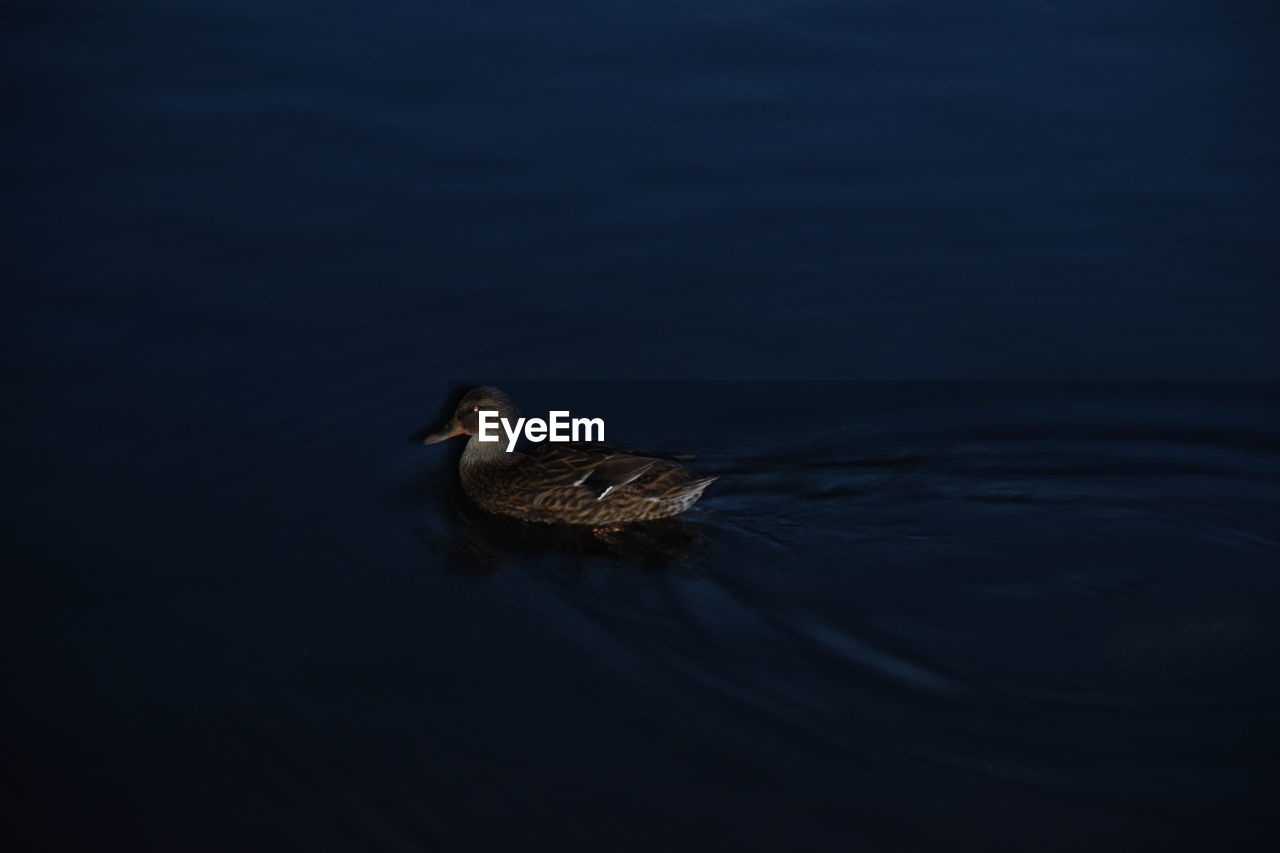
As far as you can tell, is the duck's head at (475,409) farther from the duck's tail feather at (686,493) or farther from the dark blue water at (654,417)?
the duck's tail feather at (686,493)

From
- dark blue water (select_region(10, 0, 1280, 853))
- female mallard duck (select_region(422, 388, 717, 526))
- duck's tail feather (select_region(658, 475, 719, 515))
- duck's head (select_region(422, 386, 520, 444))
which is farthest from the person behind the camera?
duck's head (select_region(422, 386, 520, 444))

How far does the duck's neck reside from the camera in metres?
8.17

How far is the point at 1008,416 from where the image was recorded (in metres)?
8.25

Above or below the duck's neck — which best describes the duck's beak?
above

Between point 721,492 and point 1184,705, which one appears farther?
point 721,492

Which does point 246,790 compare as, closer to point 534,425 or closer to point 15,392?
point 534,425

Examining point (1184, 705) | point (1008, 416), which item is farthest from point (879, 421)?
point (1184, 705)

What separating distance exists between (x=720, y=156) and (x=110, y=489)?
201 inches

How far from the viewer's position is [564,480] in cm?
782

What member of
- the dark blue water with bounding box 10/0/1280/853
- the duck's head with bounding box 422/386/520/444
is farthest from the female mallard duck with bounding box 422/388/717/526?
the dark blue water with bounding box 10/0/1280/853

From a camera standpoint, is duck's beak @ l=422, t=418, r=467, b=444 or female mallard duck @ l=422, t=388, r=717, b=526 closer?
female mallard duck @ l=422, t=388, r=717, b=526

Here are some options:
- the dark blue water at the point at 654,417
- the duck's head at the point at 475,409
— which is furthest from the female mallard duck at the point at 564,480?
the dark blue water at the point at 654,417

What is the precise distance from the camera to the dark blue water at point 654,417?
5773 millimetres

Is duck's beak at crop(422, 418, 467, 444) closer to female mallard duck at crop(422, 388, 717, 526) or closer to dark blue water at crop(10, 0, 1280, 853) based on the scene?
female mallard duck at crop(422, 388, 717, 526)
